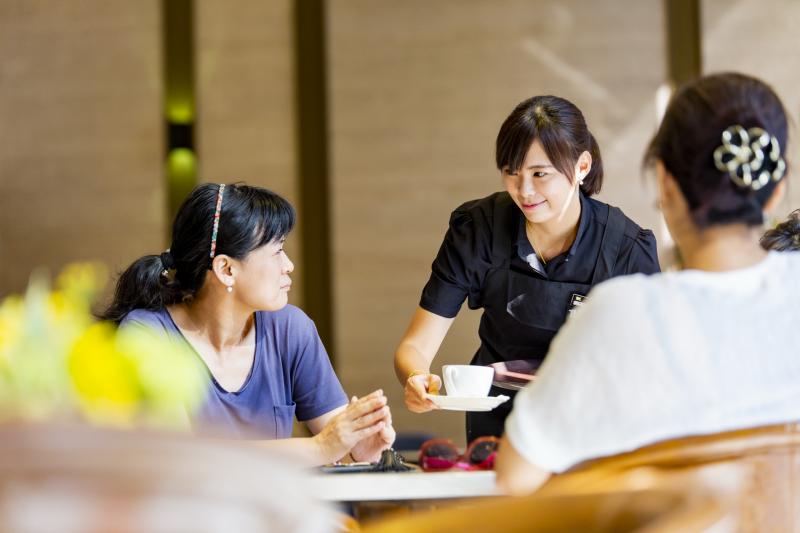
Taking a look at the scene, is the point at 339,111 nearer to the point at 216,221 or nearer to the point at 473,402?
the point at 216,221

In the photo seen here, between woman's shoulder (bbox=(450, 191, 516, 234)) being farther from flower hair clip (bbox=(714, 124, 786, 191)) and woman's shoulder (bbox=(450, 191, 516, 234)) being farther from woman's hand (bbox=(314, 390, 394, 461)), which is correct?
flower hair clip (bbox=(714, 124, 786, 191))

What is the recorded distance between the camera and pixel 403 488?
1594 millimetres

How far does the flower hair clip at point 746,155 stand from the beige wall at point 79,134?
4.74m

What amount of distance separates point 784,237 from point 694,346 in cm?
169

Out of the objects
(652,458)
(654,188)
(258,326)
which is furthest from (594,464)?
(258,326)

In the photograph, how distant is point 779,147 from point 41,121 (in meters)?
5.19

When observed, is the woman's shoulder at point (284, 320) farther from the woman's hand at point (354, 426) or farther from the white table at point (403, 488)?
the white table at point (403, 488)

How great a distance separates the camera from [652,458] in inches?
39.0

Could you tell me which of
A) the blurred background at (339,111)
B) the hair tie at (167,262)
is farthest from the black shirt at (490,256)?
the blurred background at (339,111)

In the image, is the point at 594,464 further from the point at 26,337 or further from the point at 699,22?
the point at 699,22

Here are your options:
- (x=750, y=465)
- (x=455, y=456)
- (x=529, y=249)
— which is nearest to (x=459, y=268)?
(x=529, y=249)

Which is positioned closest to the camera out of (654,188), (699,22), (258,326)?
(654,188)

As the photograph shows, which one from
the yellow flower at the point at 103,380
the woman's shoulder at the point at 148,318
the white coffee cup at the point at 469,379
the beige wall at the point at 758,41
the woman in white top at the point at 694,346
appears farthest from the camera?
the beige wall at the point at 758,41

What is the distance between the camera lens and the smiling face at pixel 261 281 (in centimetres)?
246
